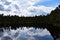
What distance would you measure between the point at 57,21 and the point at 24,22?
49.3 metres

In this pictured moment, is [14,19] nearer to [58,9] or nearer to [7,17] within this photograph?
[7,17]

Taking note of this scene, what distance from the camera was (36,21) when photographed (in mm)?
175125

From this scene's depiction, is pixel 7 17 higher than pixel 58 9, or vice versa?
pixel 58 9

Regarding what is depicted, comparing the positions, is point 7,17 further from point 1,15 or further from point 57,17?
point 57,17

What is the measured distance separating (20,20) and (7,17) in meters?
15.1

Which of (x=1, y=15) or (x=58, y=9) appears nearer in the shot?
(x=58, y=9)

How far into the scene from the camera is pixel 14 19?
180500 millimetres

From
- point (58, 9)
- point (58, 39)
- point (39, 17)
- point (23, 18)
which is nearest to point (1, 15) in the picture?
point (23, 18)

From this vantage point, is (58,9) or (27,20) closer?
(58,9)

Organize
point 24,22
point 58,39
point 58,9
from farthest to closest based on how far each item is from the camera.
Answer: point 24,22, point 58,9, point 58,39

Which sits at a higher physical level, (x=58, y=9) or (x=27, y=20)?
(x=58, y=9)

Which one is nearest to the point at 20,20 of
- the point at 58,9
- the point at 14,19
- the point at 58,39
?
the point at 14,19

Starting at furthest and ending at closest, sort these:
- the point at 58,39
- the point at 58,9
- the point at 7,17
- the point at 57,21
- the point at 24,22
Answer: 1. the point at 7,17
2. the point at 24,22
3. the point at 58,9
4. the point at 57,21
5. the point at 58,39

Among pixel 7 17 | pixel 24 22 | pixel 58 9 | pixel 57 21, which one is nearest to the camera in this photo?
pixel 57 21
